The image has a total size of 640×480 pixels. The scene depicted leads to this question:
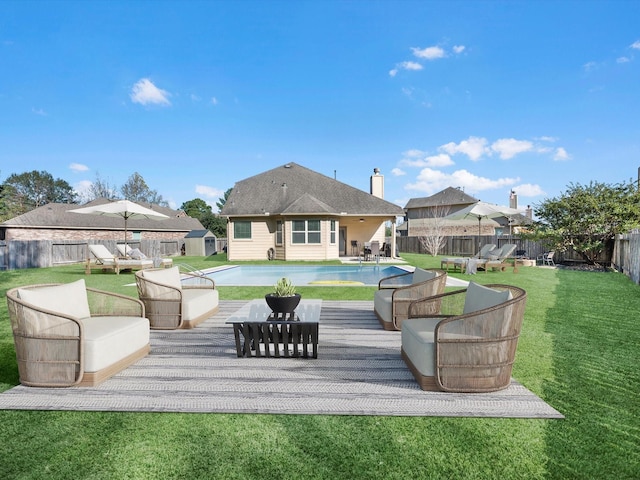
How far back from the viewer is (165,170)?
129 ft

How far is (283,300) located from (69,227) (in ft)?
101

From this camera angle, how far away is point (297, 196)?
73.5ft

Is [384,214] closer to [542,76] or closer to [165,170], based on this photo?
[542,76]

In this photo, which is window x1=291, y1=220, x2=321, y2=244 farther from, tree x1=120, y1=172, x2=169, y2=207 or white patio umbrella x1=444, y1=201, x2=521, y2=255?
tree x1=120, y1=172, x2=169, y2=207

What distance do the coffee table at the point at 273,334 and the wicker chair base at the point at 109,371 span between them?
1146 mm

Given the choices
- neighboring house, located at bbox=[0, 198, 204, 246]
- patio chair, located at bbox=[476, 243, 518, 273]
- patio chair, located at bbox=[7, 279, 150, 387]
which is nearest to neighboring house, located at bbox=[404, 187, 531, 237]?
patio chair, located at bbox=[476, 243, 518, 273]

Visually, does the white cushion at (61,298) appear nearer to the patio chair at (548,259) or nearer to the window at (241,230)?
the window at (241,230)

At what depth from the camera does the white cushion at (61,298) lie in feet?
11.4

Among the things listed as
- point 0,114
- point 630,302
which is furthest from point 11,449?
point 0,114

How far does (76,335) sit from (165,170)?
1586 inches

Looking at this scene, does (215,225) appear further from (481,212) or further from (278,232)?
(481,212)

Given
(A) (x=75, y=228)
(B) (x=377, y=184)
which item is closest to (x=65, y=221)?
(A) (x=75, y=228)

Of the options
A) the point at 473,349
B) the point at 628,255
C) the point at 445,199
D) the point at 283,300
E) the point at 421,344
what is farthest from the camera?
the point at 445,199

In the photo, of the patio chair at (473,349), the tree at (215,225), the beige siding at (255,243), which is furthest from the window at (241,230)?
the tree at (215,225)
